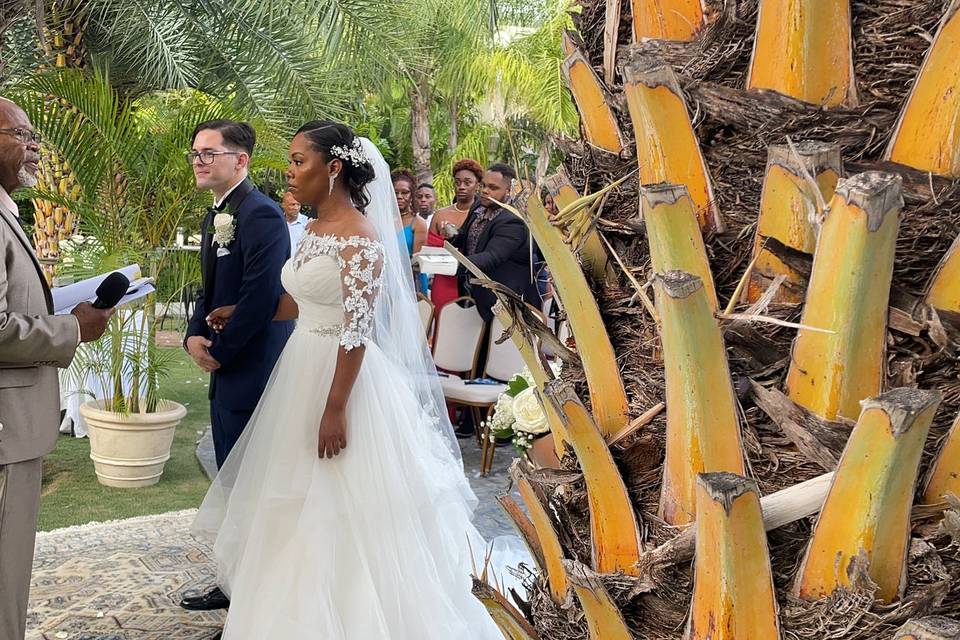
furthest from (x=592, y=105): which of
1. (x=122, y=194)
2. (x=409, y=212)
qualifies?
(x=409, y=212)

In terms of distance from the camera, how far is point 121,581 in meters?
4.64

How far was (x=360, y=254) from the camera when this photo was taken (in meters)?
3.59

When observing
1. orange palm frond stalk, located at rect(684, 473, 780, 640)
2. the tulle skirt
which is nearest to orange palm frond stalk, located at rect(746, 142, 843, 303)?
orange palm frond stalk, located at rect(684, 473, 780, 640)

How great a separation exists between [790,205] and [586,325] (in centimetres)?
30

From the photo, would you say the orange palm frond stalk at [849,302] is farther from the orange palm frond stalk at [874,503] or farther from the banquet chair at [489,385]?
the banquet chair at [489,385]

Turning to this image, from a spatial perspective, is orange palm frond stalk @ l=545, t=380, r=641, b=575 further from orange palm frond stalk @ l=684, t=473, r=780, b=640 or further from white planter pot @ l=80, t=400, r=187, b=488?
white planter pot @ l=80, t=400, r=187, b=488

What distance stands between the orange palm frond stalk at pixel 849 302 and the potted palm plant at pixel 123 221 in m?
5.72

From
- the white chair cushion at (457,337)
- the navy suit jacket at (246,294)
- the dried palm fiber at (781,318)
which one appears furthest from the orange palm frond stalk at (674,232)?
the white chair cushion at (457,337)

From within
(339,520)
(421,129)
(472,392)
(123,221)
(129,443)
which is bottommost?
(129,443)

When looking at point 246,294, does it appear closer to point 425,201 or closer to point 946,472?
point 946,472

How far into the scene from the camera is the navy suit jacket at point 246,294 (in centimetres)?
414

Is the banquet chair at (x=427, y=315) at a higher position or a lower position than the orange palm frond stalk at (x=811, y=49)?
lower

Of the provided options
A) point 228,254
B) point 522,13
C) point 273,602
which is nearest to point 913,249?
point 273,602

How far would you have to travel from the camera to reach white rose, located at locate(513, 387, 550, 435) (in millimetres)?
4031
